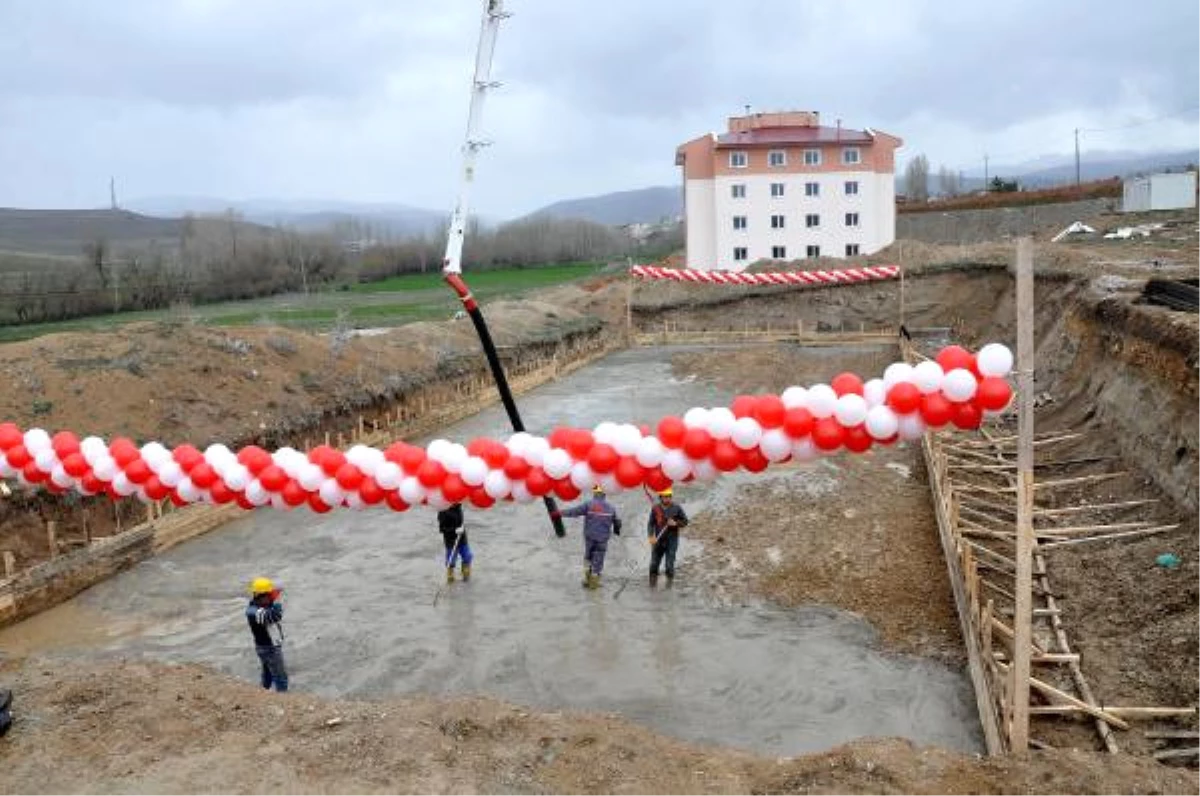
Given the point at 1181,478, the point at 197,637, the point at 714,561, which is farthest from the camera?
the point at 714,561

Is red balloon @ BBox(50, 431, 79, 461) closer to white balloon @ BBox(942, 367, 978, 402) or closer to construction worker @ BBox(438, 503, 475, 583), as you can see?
construction worker @ BBox(438, 503, 475, 583)

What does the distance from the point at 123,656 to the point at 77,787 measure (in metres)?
4.34

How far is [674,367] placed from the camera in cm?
3275

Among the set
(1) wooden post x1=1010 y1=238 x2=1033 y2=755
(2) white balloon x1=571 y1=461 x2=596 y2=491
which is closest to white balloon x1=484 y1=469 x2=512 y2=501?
(2) white balloon x1=571 y1=461 x2=596 y2=491

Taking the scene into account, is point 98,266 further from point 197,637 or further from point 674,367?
point 197,637

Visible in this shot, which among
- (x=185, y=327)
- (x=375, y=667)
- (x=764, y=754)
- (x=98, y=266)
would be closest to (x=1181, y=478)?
(x=764, y=754)

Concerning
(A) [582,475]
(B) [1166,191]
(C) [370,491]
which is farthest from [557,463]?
(B) [1166,191]

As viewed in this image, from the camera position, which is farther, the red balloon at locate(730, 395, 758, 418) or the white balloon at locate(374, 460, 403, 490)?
the white balloon at locate(374, 460, 403, 490)

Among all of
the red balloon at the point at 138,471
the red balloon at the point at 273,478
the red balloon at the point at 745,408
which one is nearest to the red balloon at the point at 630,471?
the red balloon at the point at 745,408

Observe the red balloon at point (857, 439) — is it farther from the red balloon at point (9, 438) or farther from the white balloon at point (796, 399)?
the red balloon at point (9, 438)

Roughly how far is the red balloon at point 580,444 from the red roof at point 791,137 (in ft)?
141

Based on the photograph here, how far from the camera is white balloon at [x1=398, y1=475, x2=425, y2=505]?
30.2ft

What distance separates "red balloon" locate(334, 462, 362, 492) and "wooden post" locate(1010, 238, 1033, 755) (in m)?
6.06

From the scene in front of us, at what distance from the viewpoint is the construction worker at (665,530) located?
468 inches
